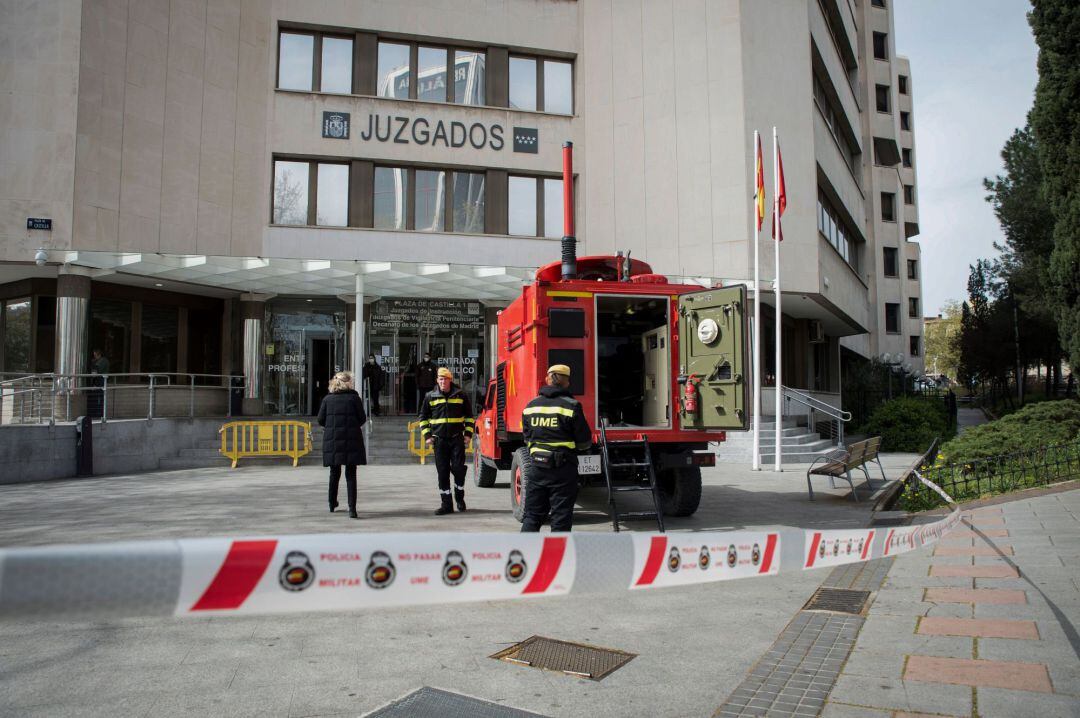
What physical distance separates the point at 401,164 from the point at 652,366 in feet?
47.9

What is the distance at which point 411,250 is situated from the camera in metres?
21.8

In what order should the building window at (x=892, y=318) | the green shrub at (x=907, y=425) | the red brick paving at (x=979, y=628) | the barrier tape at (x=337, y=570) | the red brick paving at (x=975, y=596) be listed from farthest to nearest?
the building window at (x=892, y=318) < the green shrub at (x=907, y=425) < the red brick paving at (x=975, y=596) < the red brick paving at (x=979, y=628) < the barrier tape at (x=337, y=570)

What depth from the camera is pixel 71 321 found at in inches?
725

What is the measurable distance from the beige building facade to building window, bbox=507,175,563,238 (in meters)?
0.07

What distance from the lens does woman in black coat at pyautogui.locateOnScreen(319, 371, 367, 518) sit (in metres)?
9.16

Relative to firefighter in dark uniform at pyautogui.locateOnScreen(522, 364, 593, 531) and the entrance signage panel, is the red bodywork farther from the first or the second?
the entrance signage panel

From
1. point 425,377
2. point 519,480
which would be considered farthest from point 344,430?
point 425,377

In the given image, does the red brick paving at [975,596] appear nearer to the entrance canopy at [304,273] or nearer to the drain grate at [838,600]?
the drain grate at [838,600]

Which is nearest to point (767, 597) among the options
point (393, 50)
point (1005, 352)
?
point (393, 50)

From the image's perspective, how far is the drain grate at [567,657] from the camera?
412cm

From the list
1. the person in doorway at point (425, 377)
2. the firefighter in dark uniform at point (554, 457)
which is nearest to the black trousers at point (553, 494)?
the firefighter in dark uniform at point (554, 457)

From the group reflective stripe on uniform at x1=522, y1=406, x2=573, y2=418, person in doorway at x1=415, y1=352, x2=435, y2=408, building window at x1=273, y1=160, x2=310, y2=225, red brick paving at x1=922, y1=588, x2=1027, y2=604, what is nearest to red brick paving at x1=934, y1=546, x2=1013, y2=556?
red brick paving at x1=922, y1=588, x2=1027, y2=604

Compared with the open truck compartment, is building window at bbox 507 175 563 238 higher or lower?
higher

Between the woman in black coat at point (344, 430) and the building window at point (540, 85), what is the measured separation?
15998 mm
